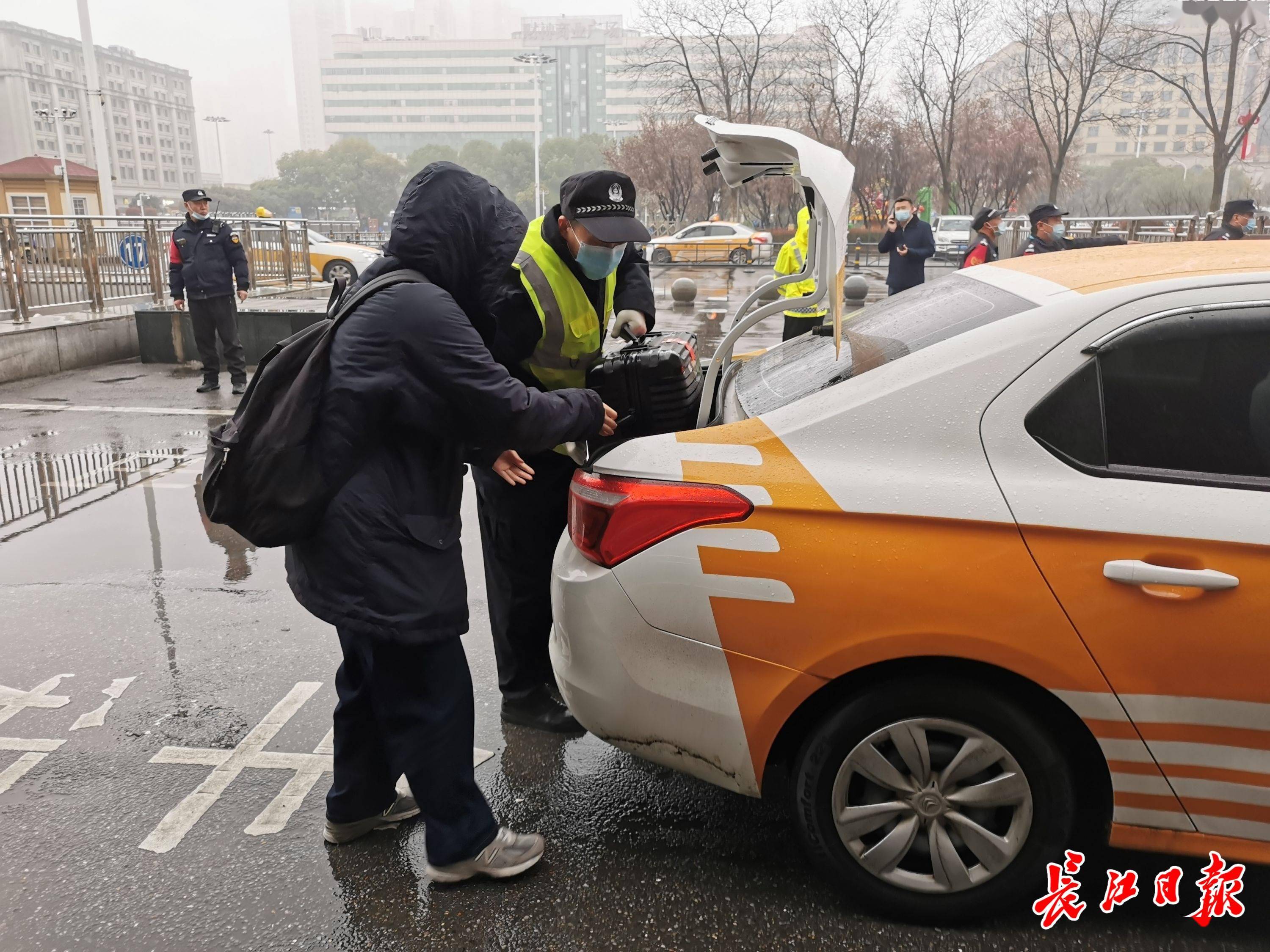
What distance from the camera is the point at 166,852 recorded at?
271 centimetres

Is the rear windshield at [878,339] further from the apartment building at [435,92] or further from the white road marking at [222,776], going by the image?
the apartment building at [435,92]

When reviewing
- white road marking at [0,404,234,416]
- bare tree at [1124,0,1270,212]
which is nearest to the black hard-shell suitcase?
white road marking at [0,404,234,416]

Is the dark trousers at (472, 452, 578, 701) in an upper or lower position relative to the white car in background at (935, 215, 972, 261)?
lower

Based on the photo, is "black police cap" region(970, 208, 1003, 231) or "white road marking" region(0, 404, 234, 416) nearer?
"white road marking" region(0, 404, 234, 416)

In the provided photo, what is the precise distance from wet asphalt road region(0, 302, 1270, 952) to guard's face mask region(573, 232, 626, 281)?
161 cm

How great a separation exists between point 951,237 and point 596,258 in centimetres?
3299

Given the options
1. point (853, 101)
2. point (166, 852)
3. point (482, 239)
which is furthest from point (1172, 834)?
point (853, 101)

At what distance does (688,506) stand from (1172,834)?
134 centimetres

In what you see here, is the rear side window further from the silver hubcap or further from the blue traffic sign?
the blue traffic sign

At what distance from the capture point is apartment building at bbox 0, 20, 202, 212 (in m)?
99.1

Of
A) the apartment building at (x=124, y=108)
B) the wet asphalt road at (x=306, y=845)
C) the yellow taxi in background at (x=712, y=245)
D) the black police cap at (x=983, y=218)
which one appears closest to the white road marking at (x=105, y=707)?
the wet asphalt road at (x=306, y=845)

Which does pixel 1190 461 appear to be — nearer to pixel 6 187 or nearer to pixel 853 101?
pixel 6 187

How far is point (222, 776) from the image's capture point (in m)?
3.09

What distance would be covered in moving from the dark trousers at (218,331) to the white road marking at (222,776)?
22.9 ft
